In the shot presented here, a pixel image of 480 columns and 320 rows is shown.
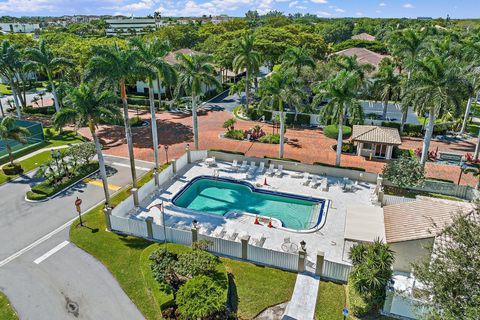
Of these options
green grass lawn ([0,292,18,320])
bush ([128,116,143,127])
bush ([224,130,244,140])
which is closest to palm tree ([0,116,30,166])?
bush ([128,116,143,127])

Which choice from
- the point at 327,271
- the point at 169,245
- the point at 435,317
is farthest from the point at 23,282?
the point at 435,317

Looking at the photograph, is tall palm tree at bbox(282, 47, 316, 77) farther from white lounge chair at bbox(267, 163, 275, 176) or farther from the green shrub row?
the green shrub row

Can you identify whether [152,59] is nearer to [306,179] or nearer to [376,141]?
[306,179]

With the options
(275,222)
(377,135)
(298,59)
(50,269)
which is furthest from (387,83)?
(50,269)

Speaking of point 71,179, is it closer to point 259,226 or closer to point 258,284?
point 259,226

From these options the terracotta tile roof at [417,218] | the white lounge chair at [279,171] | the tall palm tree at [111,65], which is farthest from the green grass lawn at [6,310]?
the white lounge chair at [279,171]
